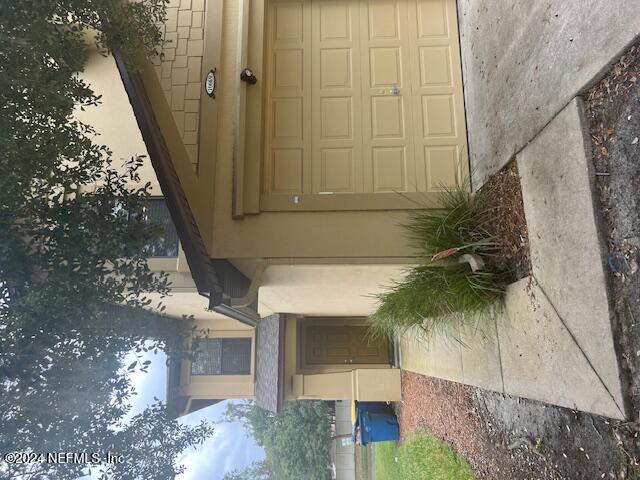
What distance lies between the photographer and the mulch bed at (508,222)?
13.5 ft

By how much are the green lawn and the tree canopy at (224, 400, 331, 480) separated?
3.79 m

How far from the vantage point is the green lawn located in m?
6.33

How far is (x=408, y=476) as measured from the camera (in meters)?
8.77

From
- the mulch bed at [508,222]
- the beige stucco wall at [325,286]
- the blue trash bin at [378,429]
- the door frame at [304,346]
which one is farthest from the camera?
the door frame at [304,346]

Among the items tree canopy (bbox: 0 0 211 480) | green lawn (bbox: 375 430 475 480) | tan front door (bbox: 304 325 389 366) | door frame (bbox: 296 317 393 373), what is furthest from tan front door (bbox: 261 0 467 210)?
tan front door (bbox: 304 325 389 366)

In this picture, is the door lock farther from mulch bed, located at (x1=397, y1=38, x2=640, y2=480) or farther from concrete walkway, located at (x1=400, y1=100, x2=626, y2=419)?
concrete walkway, located at (x1=400, y1=100, x2=626, y2=419)

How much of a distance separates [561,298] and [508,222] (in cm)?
113

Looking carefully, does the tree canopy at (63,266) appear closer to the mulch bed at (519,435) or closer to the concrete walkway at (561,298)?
the concrete walkway at (561,298)

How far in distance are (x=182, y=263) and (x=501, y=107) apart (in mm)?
4947

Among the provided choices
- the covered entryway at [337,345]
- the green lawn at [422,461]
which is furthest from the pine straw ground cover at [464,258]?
the covered entryway at [337,345]

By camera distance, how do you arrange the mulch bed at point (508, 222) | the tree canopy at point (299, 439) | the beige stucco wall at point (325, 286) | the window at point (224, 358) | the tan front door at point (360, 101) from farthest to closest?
the tree canopy at point (299, 439), the window at point (224, 358), the beige stucco wall at point (325, 286), the tan front door at point (360, 101), the mulch bed at point (508, 222)

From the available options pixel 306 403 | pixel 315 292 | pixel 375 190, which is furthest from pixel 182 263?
pixel 306 403

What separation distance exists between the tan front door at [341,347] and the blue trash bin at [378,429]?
132cm

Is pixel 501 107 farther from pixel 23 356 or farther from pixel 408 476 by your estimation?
pixel 408 476
